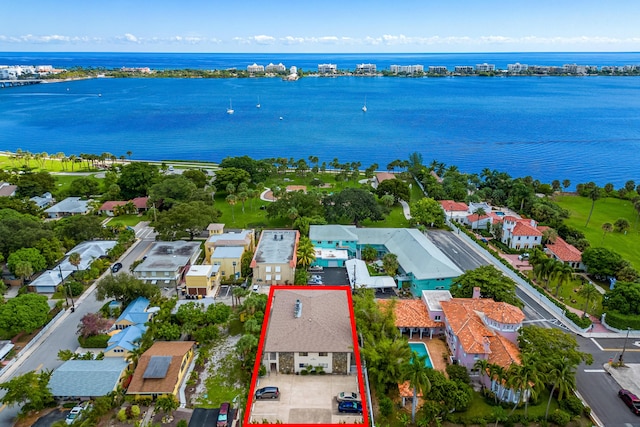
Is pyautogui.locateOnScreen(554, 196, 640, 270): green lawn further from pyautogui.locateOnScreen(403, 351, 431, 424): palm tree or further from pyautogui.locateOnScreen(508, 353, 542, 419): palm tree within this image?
pyautogui.locateOnScreen(403, 351, 431, 424): palm tree

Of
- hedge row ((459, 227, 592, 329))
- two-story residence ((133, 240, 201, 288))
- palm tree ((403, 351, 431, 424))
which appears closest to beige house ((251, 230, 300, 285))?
two-story residence ((133, 240, 201, 288))

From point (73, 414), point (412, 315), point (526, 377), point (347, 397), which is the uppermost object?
point (347, 397)

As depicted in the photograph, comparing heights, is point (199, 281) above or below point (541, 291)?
above

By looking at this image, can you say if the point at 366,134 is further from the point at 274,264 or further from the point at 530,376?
the point at 530,376

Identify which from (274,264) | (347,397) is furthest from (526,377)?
(274,264)

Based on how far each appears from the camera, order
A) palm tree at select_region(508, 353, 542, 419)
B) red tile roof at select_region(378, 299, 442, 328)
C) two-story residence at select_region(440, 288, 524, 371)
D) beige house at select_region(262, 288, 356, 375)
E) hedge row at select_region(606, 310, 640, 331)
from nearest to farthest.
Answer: beige house at select_region(262, 288, 356, 375) → palm tree at select_region(508, 353, 542, 419) → two-story residence at select_region(440, 288, 524, 371) → red tile roof at select_region(378, 299, 442, 328) → hedge row at select_region(606, 310, 640, 331)

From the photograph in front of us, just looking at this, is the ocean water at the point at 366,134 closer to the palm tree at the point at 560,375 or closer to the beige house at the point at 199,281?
the beige house at the point at 199,281
